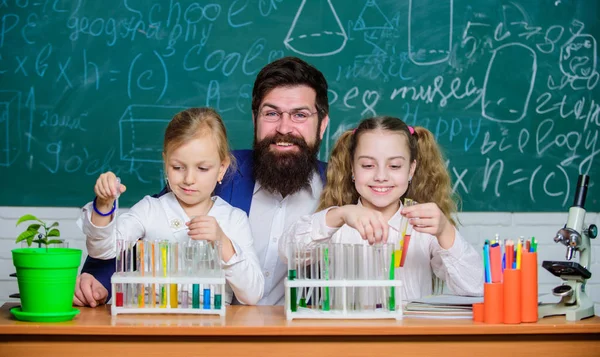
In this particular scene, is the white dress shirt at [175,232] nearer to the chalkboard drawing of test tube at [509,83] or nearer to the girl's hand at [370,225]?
the girl's hand at [370,225]

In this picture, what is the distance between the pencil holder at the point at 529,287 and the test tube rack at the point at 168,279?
0.78 meters

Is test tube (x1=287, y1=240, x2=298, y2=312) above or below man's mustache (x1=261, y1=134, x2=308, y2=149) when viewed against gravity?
below

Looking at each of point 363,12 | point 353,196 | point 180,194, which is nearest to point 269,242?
point 353,196

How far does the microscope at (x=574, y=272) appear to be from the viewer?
1952 millimetres

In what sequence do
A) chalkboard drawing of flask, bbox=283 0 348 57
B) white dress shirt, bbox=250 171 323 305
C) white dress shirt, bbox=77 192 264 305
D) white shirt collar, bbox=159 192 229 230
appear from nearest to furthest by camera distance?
white dress shirt, bbox=77 192 264 305 < white shirt collar, bbox=159 192 229 230 < white dress shirt, bbox=250 171 323 305 < chalkboard drawing of flask, bbox=283 0 348 57

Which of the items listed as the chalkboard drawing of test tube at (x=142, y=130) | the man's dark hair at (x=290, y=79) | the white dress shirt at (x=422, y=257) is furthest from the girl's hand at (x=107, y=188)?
the chalkboard drawing of test tube at (x=142, y=130)

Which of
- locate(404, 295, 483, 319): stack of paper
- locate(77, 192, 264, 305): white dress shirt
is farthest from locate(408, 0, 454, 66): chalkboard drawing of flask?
locate(404, 295, 483, 319): stack of paper

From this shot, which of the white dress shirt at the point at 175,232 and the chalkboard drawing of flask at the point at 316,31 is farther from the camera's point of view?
the chalkboard drawing of flask at the point at 316,31

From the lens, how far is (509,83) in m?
3.92

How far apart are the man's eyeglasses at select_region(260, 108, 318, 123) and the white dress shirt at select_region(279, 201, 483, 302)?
24.3 inches

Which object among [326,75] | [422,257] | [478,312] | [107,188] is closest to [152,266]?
[107,188]

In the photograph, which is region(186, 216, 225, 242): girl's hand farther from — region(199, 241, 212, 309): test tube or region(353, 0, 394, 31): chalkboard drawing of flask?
region(353, 0, 394, 31): chalkboard drawing of flask

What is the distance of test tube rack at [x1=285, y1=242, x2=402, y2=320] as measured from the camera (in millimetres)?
1889

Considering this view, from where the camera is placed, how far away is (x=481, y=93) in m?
3.90
